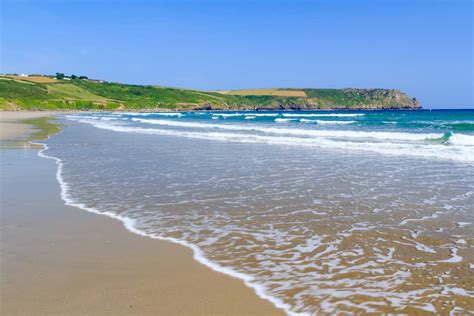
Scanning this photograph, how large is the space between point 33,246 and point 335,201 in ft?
18.3

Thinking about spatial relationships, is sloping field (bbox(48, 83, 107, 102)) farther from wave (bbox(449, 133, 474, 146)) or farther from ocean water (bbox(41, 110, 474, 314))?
ocean water (bbox(41, 110, 474, 314))

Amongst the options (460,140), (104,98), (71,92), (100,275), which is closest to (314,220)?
(100,275)

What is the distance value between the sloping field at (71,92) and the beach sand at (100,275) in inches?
5394

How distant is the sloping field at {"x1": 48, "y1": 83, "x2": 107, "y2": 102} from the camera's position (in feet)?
454

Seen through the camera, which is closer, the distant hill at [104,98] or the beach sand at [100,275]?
the beach sand at [100,275]

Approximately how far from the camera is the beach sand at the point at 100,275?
433 cm

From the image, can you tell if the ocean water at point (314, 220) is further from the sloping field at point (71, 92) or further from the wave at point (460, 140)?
the sloping field at point (71, 92)

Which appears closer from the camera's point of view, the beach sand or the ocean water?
the beach sand

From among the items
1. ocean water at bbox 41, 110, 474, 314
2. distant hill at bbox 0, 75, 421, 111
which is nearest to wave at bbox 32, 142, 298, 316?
ocean water at bbox 41, 110, 474, 314

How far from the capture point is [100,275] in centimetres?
513

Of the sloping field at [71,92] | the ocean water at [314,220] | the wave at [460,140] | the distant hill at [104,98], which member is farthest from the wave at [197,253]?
the sloping field at [71,92]

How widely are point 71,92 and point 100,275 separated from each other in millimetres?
153894

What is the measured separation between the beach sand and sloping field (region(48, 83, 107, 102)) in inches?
5394

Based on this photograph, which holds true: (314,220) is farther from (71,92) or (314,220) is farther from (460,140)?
(71,92)
